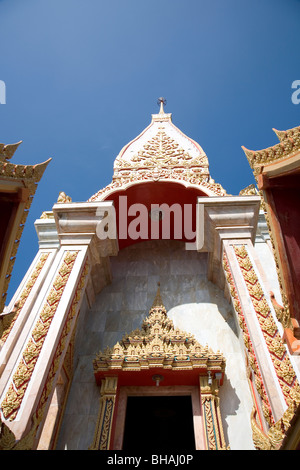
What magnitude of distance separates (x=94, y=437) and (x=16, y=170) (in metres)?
4.12

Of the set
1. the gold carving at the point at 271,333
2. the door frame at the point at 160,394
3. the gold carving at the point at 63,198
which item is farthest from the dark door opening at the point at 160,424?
the gold carving at the point at 63,198

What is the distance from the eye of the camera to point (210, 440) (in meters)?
5.23

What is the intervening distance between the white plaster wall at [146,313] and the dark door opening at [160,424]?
4.25ft

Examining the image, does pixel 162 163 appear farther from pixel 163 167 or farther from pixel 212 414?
pixel 212 414

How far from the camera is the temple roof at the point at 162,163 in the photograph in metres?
7.84

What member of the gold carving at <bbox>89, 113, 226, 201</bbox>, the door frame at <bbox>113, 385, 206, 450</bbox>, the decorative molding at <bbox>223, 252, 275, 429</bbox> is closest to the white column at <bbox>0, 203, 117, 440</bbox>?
the gold carving at <bbox>89, 113, 226, 201</bbox>

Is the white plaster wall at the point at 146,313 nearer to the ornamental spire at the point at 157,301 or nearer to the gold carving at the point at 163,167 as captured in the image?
the ornamental spire at the point at 157,301

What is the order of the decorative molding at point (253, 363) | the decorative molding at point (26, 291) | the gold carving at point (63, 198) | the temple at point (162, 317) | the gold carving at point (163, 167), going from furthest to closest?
1. the gold carving at point (163, 167)
2. the gold carving at point (63, 198)
3. the decorative molding at point (26, 291)
4. the decorative molding at point (253, 363)
5. the temple at point (162, 317)

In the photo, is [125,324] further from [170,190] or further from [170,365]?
[170,190]

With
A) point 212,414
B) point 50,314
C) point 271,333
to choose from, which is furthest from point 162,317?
point 271,333

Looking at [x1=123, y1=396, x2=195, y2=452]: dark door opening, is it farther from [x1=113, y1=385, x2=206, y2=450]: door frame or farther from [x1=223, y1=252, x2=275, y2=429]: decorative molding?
[x1=223, y1=252, x2=275, y2=429]: decorative molding

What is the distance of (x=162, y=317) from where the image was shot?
6914 mm

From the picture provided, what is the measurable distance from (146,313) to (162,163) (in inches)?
142

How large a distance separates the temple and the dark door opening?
1.3 inches
